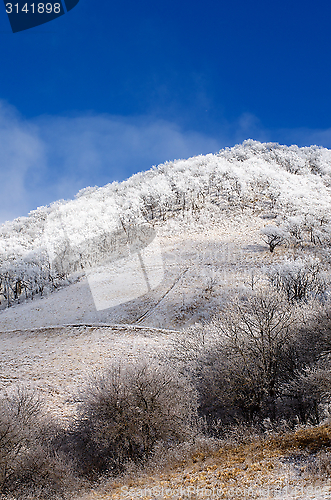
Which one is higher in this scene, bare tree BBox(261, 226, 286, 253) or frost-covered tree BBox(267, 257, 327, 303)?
bare tree BBox(261, 226, 286, 253)

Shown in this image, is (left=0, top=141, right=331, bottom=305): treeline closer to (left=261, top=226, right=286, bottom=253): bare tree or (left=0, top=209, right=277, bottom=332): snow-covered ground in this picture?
(left=261, top=226, right=286, bottom=253): bare tree

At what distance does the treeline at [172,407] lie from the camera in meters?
10.3

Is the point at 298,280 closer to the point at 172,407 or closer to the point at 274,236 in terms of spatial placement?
the point at 274,236

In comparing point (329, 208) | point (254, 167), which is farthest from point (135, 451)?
point (254, 167)

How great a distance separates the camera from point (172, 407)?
12305mm

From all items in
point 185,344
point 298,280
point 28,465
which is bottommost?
point 28,465

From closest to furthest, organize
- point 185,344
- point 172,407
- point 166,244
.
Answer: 1. point 172,407
2. point 185,344
3. point 166,244

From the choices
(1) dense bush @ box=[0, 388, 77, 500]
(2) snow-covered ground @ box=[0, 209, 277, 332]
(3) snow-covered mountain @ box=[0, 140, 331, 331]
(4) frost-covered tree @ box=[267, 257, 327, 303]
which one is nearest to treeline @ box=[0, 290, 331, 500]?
(1) dense bush @ box=[0, 388, 77, 500]

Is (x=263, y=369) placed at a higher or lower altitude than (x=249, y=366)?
lower

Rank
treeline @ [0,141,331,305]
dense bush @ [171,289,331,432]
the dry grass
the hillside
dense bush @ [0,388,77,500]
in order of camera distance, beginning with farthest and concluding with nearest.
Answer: treeline @ [0,141,331,305] → dense bush @ [171,289,331,432] → dense bush @ [0,388,77,500] → the hillside → the dry grass

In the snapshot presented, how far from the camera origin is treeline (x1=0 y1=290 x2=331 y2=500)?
1031 cm

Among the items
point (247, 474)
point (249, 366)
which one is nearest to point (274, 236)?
point (249, 366)

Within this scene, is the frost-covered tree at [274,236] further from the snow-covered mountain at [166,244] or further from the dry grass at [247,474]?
the dry grass at [247,474]

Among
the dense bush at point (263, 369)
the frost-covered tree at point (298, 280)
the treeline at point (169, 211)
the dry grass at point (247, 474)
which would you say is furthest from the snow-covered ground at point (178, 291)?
the dry grass at point (247, 474)
